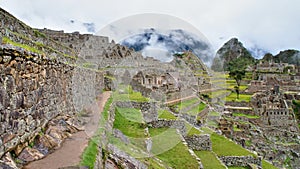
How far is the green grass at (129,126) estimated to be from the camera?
11.2 m

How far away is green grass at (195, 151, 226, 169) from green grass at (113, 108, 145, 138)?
339cm

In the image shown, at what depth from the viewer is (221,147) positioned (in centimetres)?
1692

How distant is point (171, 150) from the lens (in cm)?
1211

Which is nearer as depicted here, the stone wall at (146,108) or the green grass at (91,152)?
the green grass at (91,152)

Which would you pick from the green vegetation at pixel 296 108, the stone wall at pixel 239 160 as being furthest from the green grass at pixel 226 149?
the green vegetation at pixel 296 108

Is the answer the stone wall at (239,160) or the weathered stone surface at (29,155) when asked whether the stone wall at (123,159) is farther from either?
the stone wall at (239,160)

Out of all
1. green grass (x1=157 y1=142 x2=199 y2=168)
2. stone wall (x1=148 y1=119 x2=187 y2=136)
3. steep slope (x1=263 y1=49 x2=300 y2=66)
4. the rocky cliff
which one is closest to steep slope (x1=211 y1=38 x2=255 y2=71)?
steep slope (x1=263 y1=49 x2=300 y2=66)

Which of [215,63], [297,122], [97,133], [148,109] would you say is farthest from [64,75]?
[215,63]

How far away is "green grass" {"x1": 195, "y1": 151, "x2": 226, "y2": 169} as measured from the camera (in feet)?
42.2

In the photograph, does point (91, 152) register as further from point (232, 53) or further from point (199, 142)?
point (232, 53)

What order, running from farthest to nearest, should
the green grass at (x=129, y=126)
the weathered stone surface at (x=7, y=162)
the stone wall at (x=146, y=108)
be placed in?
1. the stone wall at (x=146, y=108)
2. the green grass at (x=129, y=126)
3. the weathered stone surface at (x=7, y=162)

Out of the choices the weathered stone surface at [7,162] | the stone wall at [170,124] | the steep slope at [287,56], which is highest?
the steep slope at [287,56]

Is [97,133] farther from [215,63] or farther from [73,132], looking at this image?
[215,63]

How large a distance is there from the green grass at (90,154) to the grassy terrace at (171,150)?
4.33m
